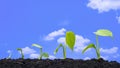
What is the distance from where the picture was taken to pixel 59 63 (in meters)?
1.63

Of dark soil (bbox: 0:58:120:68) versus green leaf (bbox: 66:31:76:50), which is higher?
green leaf (bbox: 66:31:76:50)

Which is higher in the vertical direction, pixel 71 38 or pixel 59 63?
pixel 71 38

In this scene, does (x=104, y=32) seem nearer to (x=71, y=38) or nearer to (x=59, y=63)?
(x=71, y=38)

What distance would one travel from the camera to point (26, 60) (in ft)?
5.61

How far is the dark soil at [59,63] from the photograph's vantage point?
1581 mm

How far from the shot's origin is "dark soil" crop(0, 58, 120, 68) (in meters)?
1.58

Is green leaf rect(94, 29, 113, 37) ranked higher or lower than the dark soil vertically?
higher

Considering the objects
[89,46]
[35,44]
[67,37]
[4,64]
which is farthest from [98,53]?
[4,64]

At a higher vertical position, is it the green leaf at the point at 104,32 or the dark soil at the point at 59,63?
the green leaf at the point at 104,32

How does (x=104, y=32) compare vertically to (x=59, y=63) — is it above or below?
above

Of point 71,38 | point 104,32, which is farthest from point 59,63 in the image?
point 104,32

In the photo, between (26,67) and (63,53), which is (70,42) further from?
(26,67)

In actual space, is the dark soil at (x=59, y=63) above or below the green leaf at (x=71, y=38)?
below

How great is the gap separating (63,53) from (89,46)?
0.15 m
